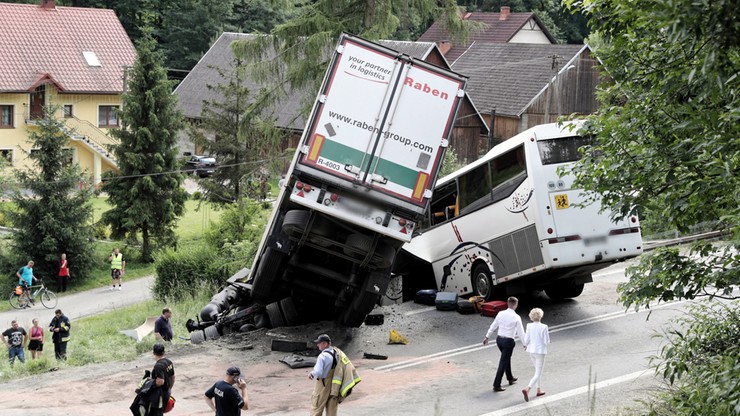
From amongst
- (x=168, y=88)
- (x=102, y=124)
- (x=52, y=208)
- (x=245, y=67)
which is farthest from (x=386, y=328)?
(x=102, y=124)

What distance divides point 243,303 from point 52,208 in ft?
59.9

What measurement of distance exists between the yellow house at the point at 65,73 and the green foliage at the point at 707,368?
4498 centimetres

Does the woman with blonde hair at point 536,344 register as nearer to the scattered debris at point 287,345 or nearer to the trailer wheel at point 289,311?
the scattered debris at point 287,345

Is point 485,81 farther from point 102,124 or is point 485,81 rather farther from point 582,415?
point 582,415

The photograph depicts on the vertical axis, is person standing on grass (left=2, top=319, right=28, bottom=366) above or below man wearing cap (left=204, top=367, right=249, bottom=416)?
above

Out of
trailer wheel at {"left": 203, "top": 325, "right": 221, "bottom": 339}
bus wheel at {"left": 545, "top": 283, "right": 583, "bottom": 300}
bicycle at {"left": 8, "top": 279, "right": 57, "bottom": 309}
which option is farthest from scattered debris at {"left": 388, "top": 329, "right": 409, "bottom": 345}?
bicycle at {"left": 8, "top": 279, "right": 57, "bottom": 309}

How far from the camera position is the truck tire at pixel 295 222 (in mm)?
15852

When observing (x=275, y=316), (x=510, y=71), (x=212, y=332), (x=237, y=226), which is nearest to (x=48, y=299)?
(x=237, y=226)

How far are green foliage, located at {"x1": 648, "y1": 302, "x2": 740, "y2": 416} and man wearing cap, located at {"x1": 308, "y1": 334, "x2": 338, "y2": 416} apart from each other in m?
3.80

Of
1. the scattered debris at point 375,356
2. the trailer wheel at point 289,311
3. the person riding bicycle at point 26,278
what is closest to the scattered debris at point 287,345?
the scattered debris at point 375,356

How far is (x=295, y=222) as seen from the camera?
15859 millimetres

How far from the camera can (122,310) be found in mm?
28609

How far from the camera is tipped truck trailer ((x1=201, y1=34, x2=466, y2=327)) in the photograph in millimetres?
15547

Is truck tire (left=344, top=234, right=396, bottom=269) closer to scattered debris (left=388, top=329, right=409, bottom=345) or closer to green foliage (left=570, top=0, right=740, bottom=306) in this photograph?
scattered debris (left=388, top=329, right=409, bottom=345)
